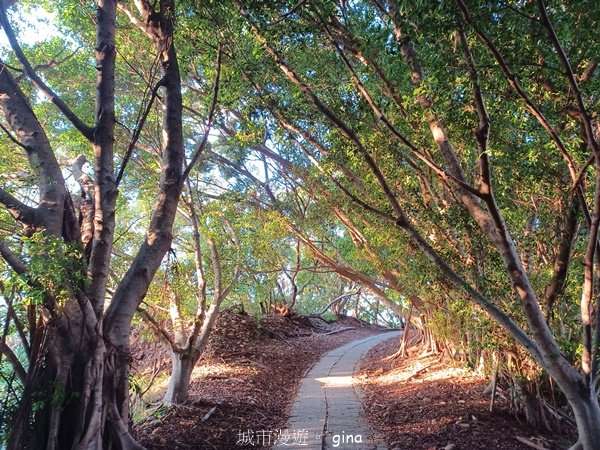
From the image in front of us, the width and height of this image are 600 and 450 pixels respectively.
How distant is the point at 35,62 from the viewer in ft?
20.7

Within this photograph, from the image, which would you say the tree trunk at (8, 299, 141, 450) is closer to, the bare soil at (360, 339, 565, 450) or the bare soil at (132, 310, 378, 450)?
the bare soil at (132, 310, 378, 450)

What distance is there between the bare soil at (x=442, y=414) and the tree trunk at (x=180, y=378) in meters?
2.77

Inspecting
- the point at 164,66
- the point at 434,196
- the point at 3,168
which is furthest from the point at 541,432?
the point at 3,168

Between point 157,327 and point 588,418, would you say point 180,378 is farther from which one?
point 588,418

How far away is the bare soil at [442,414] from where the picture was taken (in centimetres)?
432

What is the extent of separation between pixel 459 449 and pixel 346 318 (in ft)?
62.5

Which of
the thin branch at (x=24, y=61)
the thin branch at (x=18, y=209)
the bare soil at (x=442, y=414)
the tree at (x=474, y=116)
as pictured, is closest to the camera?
the tree at (x=474, y=116)

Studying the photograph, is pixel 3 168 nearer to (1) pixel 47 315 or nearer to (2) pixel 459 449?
(1) pixel 47 315

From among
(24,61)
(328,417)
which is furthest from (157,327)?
(24,61)

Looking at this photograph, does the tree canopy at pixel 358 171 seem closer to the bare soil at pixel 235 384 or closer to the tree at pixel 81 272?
the tree at pixel 81 272

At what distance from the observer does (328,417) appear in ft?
19.0

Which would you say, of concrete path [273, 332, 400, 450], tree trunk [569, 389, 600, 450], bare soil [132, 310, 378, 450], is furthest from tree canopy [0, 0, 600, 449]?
concrete path [273, 332, 400, 450]

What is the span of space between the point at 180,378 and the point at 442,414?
3754mm

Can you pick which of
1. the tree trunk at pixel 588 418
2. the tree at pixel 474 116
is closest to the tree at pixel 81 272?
the tree at pixel 474 116
